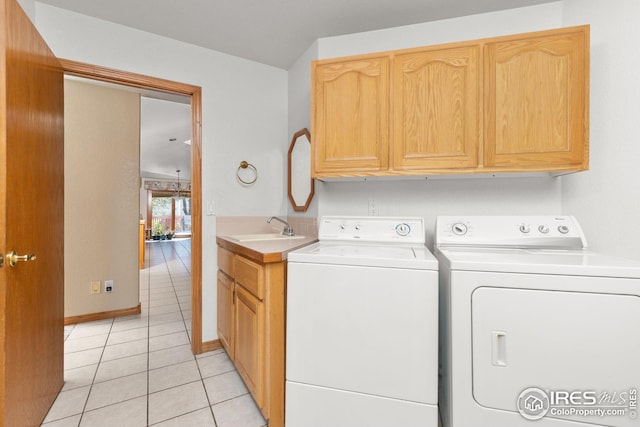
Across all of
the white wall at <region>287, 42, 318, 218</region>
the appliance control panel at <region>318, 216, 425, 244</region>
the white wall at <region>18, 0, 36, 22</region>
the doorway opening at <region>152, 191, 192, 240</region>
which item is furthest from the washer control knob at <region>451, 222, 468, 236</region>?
the doorway opening at <region>152, 191, 192, 240</region>

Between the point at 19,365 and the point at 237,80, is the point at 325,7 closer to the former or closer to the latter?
the point at 237,80

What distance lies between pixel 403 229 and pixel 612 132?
121 centimetres

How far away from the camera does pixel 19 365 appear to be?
1.24m

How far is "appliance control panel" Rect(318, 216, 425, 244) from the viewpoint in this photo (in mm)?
1747

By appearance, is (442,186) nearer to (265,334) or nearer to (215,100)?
(265,334)

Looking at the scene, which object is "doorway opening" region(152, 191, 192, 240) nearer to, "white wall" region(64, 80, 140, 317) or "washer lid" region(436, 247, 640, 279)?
"white wall" region(64, 80, 140, 317)

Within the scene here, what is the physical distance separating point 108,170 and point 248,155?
1679 millimetres

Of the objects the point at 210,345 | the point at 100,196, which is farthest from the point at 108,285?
the point at 210,345

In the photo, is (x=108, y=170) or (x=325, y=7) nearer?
(x=325, y=7)

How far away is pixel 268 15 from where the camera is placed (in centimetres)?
187

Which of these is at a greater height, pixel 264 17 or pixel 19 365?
pixel 264 17

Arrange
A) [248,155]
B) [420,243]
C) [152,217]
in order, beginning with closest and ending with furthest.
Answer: [420,243], [248,155], [152,217]

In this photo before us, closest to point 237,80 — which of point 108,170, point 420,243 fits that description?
point 108,170

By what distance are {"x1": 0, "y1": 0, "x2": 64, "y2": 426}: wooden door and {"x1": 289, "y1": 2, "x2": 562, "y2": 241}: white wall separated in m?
1.59
